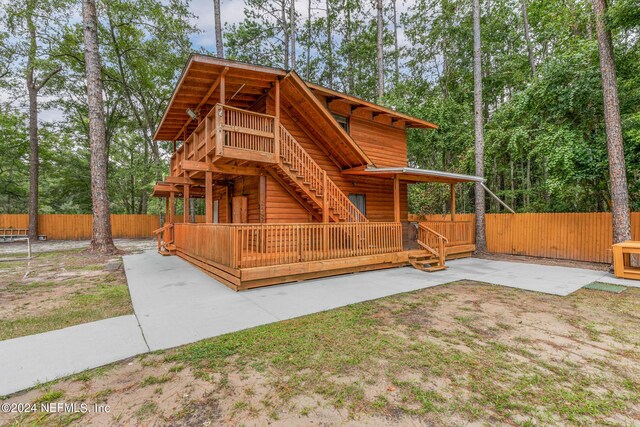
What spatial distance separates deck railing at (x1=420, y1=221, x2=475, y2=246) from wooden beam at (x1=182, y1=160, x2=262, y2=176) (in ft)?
22.3

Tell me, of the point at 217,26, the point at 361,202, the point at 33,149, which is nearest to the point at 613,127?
the point at 361,202

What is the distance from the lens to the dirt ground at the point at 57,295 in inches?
174

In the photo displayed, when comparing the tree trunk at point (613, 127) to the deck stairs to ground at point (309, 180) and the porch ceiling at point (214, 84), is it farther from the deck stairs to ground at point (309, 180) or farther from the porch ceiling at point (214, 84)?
the porch ceiling at point (214, 84)

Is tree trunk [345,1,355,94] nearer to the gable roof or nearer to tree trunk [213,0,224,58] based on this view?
tree trunk [213,0,224,58]

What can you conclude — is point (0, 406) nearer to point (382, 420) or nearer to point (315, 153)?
point (382, 420)

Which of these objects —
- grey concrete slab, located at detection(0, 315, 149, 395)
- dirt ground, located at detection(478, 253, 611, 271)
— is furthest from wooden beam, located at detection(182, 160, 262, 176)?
dirt ground, located at detection(478, 253, 611, 271)

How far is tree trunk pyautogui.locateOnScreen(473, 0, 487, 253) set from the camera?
41.5ft

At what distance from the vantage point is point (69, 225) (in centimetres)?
2045

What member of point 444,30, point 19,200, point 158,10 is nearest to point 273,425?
point 158,10

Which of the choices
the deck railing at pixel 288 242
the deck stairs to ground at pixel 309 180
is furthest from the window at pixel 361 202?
the deck railing at pixel 288 242

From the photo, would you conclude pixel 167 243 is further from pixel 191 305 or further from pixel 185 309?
pixel 185 309

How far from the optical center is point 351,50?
24.2 meters

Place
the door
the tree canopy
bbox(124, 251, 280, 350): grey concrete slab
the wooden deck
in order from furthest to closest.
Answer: the tree canopy
the door
the wooden deck
bbox(124, 251, 280, 350): grey concrete slab

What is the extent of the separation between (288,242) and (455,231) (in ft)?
27.3
